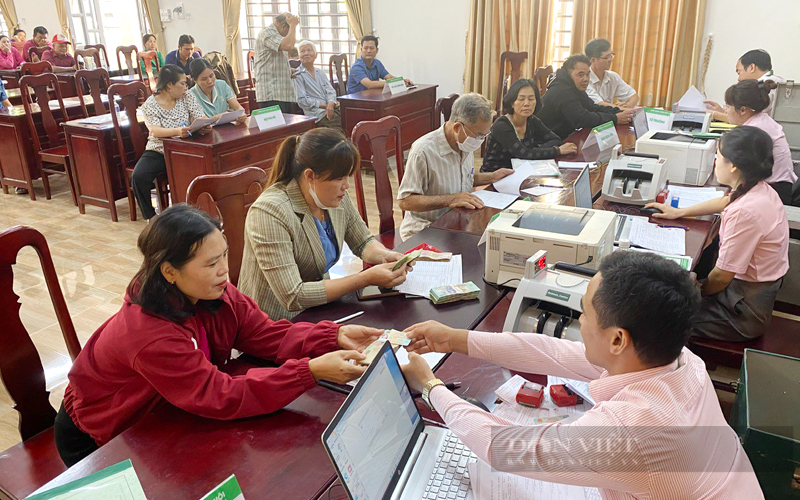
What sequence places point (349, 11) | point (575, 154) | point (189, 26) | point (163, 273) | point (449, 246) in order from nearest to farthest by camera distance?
point (163, 273) < point (449, 246) < point (575, 154) < point (349, 11) < point (189, 26)

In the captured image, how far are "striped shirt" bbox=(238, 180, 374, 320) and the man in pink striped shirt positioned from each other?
809 millimetres

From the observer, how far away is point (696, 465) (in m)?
0.88

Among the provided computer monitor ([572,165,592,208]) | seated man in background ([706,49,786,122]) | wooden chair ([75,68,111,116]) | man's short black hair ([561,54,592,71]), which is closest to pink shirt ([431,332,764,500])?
computer monitor ([572,165,592,208])

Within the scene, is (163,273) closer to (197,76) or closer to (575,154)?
Result: (575,154)

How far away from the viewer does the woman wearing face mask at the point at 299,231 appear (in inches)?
68.1

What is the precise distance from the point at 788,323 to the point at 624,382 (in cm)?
158

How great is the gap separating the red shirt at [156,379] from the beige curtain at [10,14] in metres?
12.0

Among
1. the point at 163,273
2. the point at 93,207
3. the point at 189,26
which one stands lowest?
the point at 93,207

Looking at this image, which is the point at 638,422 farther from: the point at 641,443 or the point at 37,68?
A: the point at 37,68

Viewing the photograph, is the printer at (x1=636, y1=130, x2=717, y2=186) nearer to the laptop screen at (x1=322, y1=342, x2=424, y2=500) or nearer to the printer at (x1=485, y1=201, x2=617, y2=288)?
the printer at (x1=485, y1=201, x2=617, y2=288)

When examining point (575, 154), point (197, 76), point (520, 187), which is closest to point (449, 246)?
point (520, 187)

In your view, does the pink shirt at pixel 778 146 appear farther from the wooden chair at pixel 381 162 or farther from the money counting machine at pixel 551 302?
the money counting machine at pixel 551 302

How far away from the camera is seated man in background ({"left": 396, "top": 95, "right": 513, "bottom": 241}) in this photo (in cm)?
254

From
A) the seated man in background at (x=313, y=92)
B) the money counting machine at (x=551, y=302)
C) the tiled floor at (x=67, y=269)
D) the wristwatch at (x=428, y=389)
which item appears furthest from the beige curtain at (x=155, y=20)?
the wristwatch at (x=428, y=389)
